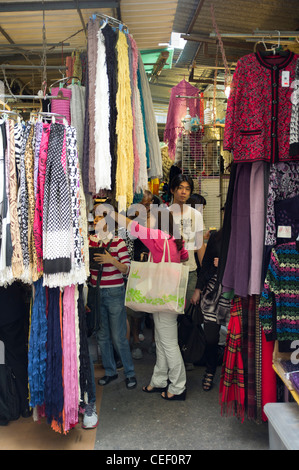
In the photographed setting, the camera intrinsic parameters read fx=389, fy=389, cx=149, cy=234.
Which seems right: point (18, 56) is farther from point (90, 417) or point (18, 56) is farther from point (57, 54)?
point (90, 417)

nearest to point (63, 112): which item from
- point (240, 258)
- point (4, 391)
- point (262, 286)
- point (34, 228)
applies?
point (34, 228)

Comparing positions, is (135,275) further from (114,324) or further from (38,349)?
(38,349)

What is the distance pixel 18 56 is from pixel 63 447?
3.98m

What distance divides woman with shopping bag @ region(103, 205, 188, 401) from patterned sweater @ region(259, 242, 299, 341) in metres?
0.89

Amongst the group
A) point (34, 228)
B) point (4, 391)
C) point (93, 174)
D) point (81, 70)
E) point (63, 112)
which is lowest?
point (4, 391)

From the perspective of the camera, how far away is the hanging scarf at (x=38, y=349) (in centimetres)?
251

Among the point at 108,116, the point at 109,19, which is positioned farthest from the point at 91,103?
the point at 109,19

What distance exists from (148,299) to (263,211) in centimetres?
117

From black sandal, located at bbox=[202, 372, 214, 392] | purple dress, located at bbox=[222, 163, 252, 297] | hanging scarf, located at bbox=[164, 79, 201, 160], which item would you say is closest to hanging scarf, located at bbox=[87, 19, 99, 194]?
purple dress, located at bbox=[222, 163, 252, 297]

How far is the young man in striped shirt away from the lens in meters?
3.59

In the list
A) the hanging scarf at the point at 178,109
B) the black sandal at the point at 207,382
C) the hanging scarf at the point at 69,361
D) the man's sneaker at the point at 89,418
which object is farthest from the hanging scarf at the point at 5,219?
the hanging scarf at the point at 178,109

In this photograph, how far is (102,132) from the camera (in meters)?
2.45

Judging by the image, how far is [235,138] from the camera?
2693 mm

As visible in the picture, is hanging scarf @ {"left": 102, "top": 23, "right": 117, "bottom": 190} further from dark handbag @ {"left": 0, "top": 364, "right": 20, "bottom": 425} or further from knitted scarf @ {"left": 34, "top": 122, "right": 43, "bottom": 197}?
dark handbag @ {"left": 0, "top": 364, "right": 20, "bottom": 425}
